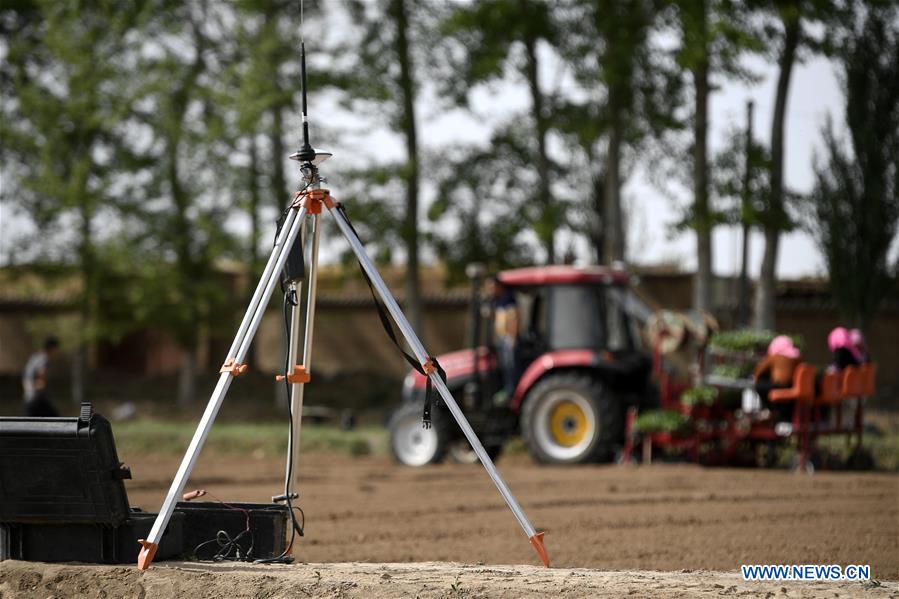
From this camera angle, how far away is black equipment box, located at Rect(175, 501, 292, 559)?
7566 millimetres

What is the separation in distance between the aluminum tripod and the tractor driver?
357 inches

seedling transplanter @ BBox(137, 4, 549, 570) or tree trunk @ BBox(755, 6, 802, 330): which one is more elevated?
tree trunk @ BBox(755, 6, 802, 330)

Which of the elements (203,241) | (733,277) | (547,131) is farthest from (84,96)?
(733,277)

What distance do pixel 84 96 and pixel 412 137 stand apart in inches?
294

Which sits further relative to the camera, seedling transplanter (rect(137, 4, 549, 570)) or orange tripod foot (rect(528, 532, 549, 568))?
orange tripod foot (rect(528, 532, 549, 568))

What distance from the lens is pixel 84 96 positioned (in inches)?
1084

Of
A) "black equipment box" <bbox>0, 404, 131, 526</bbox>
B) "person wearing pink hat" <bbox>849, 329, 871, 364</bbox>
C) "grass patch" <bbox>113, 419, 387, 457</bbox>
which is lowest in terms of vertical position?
"grass patch" <bbox>113, 419, 387, 457</bbox>

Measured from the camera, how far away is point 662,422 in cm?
1549

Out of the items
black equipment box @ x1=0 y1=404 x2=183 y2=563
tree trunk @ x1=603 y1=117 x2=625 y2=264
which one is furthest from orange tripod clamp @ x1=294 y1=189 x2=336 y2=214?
tree trunk @ x1=603 y1=117 x2=625 y2=264

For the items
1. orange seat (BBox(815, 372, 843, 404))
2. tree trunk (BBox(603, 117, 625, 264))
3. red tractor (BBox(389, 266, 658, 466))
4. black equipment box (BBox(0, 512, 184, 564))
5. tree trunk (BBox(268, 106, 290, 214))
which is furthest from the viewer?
tree trunk (BBox(268, 106, 290, 214))

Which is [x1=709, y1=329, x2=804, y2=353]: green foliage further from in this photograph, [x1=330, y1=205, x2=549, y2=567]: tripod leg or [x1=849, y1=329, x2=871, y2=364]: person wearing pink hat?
[x1=330, y1=205, x2=549, y2=567]: tripod leg

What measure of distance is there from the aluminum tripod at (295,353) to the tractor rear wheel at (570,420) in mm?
8925

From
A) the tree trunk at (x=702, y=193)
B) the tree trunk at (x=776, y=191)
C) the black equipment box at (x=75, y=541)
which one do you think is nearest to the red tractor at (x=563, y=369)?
the tree trunk at (x=702, y=193)

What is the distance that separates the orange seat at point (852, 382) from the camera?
14617 millimetres
